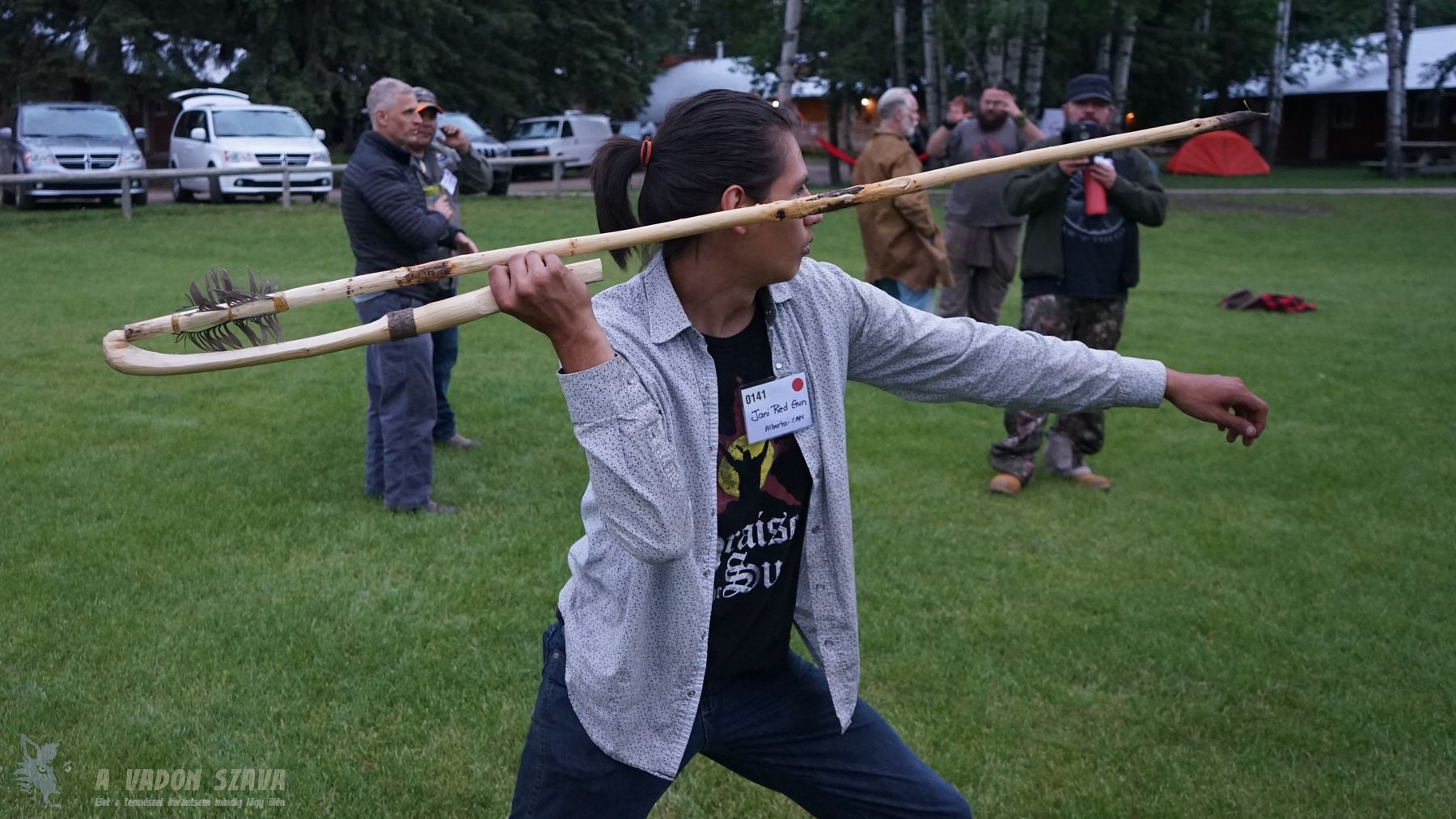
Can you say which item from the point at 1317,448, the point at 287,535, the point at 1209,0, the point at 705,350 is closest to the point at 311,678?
the point at 287,535


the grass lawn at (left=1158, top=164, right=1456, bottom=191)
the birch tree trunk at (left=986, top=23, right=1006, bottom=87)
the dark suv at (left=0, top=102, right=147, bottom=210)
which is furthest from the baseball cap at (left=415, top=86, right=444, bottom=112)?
the grass lawn at (left=1158, top=164, right=1456, bottom=191)

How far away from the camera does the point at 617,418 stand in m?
2.09

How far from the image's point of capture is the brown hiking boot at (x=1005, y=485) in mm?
7227

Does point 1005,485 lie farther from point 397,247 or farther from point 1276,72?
point 1276,72

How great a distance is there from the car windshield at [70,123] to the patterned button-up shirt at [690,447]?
2355 cm

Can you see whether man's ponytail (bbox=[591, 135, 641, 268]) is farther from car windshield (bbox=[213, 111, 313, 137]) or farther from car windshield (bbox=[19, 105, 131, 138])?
car windshield (bbox=[213, 111, 313, 137])

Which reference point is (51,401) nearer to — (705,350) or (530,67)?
(705,350)

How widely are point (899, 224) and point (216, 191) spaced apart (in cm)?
1763

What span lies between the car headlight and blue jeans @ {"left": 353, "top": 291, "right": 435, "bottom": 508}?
18260 millimetres

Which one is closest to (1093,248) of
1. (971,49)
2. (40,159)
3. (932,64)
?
(40,159)

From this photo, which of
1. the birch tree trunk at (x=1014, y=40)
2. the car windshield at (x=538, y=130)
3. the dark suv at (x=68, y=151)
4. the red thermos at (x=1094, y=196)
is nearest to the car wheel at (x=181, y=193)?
the dark suv at (x=68, y=151)

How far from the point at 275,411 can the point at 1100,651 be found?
582 cm

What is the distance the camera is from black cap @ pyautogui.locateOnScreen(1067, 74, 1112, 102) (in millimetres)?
7149

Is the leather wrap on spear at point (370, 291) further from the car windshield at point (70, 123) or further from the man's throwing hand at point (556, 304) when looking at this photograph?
the car windshield at point (70, 123)
